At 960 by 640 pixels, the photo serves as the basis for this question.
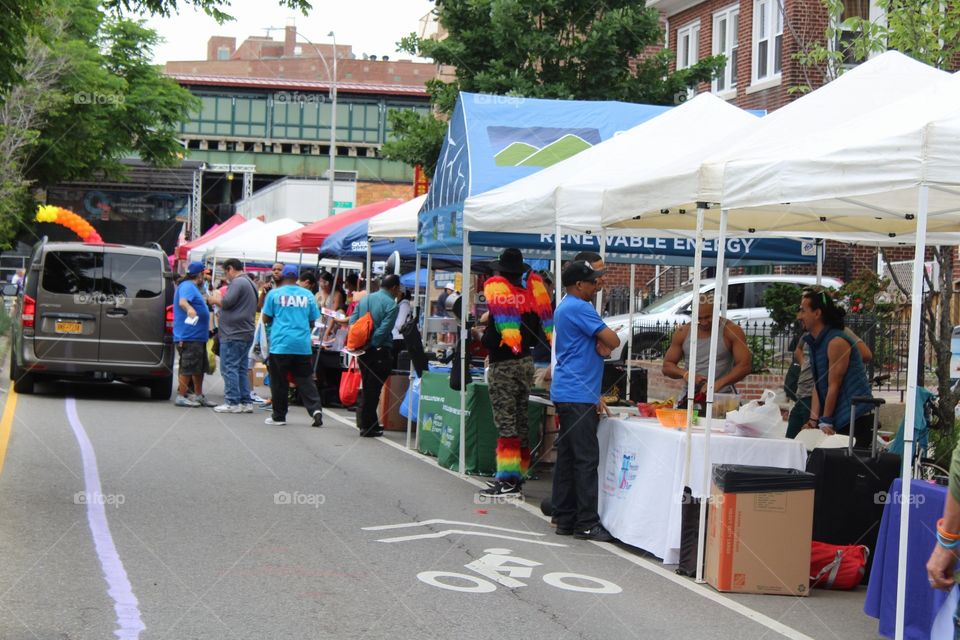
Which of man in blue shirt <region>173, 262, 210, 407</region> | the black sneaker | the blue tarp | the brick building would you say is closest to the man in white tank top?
the blue tarp

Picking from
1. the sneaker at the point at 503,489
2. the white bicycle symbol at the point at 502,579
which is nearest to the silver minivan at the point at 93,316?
the sneaker at the point at 503,489

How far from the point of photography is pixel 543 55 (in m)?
25.2

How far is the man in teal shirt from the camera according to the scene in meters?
15.9

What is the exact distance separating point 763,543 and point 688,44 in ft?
90.2

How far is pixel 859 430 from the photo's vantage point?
33.8ft

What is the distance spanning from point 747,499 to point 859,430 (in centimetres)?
258

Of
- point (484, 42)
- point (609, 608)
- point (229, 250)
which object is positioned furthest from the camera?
point (229, 250)

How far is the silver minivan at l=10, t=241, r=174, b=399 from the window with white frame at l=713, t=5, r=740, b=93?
57.0 feet

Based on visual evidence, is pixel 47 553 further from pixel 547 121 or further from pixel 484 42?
pixel 484 42

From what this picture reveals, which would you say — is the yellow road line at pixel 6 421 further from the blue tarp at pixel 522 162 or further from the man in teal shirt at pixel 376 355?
the blue tarp at pixel 522 162

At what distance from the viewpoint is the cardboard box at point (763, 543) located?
8078 millimetres

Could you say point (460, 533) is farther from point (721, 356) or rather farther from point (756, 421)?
point (721, 356)

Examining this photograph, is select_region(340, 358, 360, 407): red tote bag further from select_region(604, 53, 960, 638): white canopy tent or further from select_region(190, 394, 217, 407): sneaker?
select_region(604, 53, 960, 638): white canopy tent

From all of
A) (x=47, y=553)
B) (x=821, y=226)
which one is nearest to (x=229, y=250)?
(x=821, y=226)
